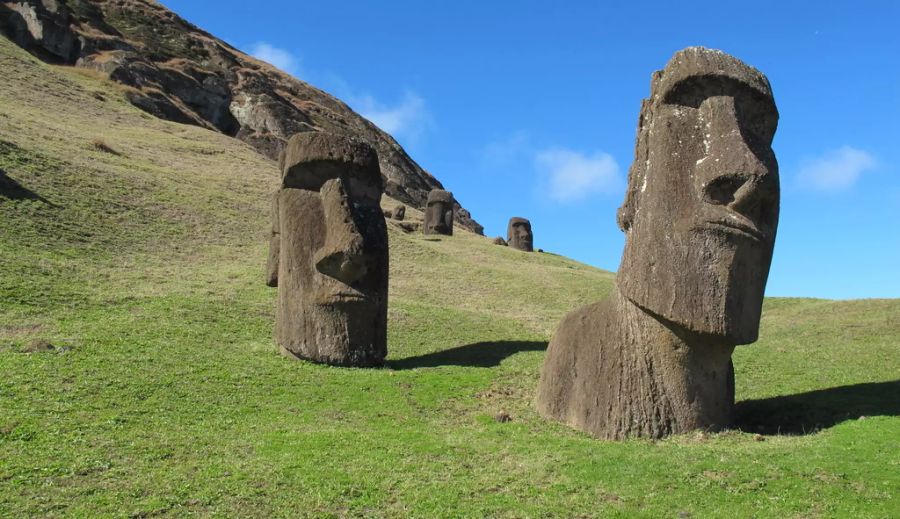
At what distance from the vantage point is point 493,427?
10758mm

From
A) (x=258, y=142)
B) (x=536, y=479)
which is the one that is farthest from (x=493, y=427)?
(x=258, y=142)

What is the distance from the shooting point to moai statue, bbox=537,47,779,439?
30.1 feet

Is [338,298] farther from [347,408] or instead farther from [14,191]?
[14,191]

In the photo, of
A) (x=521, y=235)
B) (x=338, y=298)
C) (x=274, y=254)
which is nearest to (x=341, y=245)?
(x=338, y=298)

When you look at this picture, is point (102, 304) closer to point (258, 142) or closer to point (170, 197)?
point (170, 197)

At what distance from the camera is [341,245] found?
14719 mm

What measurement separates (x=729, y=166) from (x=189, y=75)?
6804 cm

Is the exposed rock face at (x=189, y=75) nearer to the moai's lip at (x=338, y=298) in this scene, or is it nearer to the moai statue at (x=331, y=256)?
the moai statue at (x=331, y=256)

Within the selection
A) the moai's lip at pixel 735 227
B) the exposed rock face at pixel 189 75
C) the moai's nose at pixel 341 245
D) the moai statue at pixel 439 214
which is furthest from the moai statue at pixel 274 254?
the exposed rock face at pixel 189 75

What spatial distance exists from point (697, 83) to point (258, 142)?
6324 centimetres

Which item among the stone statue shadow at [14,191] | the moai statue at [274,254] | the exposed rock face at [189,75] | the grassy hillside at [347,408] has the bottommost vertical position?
the grassy hillside at [347,408]

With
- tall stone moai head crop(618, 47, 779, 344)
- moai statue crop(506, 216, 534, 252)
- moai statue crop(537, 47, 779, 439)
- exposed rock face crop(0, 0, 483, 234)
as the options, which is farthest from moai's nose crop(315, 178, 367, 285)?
exposed rock face crop(0, 0, 483, 234)

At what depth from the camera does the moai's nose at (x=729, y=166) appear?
907cm

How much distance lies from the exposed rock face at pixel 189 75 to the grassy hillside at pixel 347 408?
3227 cm
